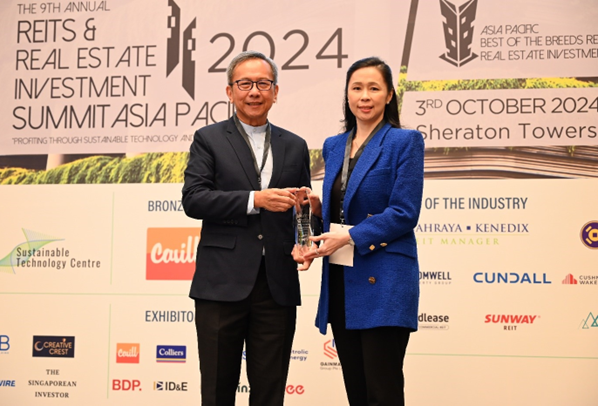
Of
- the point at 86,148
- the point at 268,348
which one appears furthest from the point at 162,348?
the point at 268,348

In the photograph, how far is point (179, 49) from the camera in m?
4.10

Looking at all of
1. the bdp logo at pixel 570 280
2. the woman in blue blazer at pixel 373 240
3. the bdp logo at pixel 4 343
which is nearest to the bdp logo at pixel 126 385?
the bdp logo at pixel 4 343

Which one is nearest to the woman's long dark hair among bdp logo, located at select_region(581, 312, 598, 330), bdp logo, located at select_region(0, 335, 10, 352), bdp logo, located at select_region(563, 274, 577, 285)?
bdp logo, located at select_region(563, 274, 577, 285)

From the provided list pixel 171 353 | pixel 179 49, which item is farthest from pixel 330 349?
pixel 179 49

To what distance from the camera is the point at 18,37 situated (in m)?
4.29

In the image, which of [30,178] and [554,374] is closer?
[554,374]

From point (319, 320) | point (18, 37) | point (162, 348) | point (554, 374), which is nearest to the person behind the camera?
point (319, 320)

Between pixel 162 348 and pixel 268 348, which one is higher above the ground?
pixel 268 348

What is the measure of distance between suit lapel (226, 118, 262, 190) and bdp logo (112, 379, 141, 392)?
2.26 m

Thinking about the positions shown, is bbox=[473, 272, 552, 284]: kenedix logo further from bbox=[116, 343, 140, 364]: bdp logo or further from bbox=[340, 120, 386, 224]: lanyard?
bbox=[116, 343, 140, 364]: bdp logo

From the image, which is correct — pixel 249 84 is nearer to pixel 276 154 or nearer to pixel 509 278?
pixel 276 154

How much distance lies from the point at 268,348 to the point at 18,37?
127 inches

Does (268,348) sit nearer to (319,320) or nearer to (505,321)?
(319,320)

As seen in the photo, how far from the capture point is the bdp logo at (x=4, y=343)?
4.14 m
